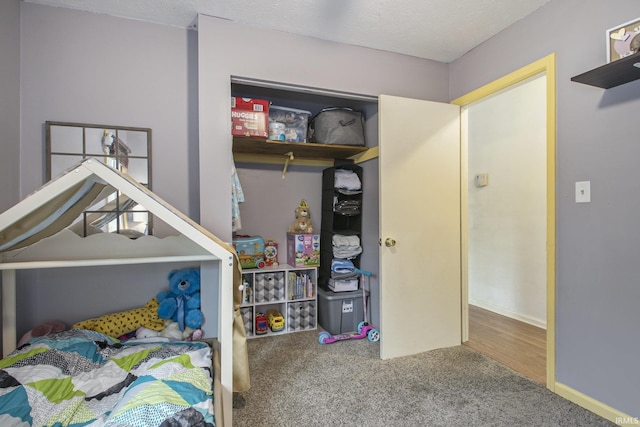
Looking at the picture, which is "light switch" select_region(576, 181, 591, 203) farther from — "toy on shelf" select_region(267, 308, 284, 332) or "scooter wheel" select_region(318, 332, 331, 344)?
"toy on shelf" select_region(267, 308, 284, 332)

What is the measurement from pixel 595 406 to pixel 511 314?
1597mm

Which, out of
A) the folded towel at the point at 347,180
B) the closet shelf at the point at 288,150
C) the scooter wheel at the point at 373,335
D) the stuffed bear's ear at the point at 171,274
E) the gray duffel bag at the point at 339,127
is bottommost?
the scooter wheel at the point at 373,335

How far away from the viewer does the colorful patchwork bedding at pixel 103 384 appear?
1.04m

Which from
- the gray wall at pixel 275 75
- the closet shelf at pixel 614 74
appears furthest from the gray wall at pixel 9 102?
the closet shelf at pixel 614 74

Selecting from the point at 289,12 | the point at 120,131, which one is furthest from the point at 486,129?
the point at 120,131

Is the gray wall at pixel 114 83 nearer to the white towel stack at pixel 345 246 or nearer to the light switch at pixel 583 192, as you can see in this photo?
the white towel stack at pixel 345 246

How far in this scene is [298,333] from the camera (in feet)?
9.39

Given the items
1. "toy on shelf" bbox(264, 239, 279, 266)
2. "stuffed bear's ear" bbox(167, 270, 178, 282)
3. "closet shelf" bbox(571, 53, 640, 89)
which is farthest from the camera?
"toy on shelf" bbox(264, 239, 279, 266)

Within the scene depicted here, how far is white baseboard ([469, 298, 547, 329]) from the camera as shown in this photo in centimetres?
291

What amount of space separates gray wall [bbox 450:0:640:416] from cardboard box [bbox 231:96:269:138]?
1.90 meters

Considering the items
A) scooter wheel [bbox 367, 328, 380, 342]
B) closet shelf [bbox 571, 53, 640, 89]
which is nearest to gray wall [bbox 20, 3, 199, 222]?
scooter wheel [bbox 367, 328, 380, 342]

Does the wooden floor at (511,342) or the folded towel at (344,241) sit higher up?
the folded towel at (344,241)

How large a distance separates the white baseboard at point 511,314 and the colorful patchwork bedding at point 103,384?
2.94m

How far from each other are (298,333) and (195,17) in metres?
2.62
